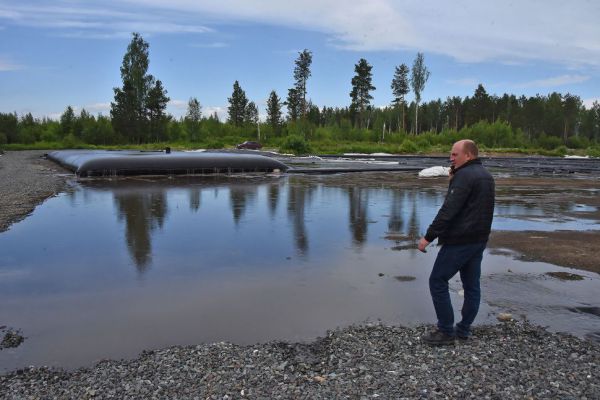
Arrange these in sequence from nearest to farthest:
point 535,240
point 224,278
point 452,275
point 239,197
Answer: point 452,275 → point 224,278 → point 535,240 → point 239,197

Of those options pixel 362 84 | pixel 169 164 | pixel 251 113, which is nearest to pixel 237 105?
pixel 251 113

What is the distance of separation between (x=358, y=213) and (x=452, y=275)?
23.9ft

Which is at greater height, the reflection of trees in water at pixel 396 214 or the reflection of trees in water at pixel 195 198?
the reflection of trees in water at pixel 195 198

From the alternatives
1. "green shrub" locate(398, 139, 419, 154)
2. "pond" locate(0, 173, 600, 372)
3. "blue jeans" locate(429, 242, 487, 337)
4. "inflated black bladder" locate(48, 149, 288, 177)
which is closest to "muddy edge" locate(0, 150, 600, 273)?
"pond" locate(0, 173, 600, 372)

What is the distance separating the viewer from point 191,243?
8.27 metres

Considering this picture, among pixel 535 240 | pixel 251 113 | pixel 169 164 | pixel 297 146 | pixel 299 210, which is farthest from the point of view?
pixel 251 113

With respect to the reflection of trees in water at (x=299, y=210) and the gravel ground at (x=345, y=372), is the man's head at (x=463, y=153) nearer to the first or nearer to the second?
the gravel ground at (x=345, y=372)

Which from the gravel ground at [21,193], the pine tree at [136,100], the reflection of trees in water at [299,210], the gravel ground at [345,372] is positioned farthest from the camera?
the pine tree at [136,100]

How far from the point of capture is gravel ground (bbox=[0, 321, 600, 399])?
3463mm

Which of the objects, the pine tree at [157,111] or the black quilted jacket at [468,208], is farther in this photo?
the pine tree at [157,111]

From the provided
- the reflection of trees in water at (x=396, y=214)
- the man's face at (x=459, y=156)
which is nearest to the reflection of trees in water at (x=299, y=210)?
the reflection of trees in water at (x=396, y=214)

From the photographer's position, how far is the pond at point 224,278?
15.3 feet

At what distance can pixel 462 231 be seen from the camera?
423 centimetres

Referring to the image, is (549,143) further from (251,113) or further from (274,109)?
(251,113)
